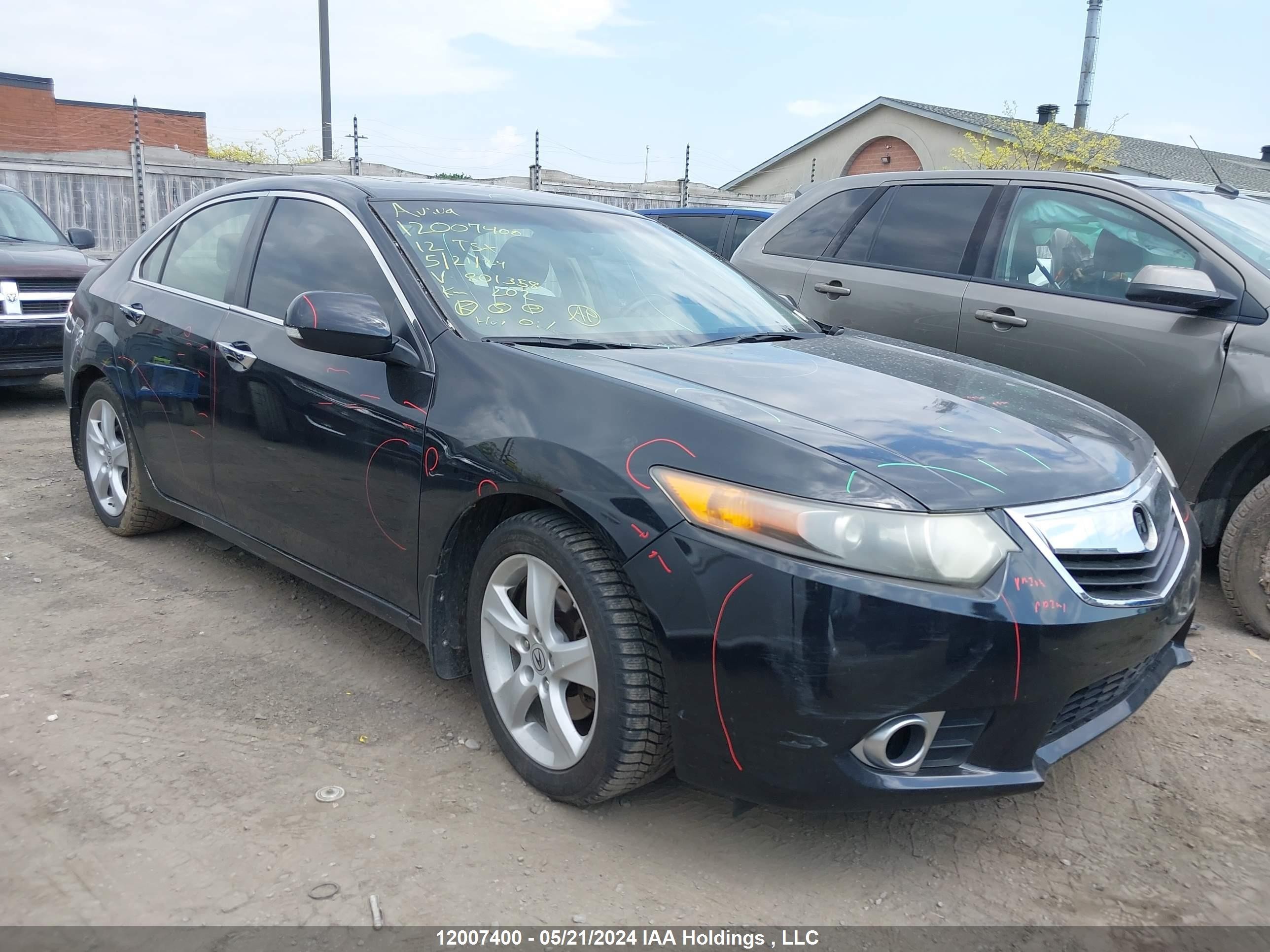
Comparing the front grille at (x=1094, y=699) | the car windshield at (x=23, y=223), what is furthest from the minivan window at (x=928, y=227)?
the car windshield at (x=23, y=223)

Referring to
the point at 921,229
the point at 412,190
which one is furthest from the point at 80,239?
the point at 921,229

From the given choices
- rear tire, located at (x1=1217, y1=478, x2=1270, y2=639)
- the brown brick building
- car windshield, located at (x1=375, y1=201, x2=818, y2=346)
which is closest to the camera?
car windshield, located at (x1=375, y1=201, x2=818, y2=346)

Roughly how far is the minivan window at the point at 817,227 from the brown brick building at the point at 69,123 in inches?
1568

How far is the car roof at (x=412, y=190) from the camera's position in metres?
3.47

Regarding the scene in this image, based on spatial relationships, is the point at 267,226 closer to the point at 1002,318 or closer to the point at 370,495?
the point at 370,495

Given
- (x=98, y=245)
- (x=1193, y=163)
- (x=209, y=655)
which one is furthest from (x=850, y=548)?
(x=1193, y=163)

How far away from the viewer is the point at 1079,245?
180 inches

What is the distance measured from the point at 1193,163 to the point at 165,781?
102ft

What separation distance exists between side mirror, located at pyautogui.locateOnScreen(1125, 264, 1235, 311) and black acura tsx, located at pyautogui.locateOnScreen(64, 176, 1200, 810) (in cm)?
99

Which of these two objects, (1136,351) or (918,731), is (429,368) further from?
(1136,351)

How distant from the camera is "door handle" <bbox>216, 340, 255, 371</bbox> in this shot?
351 cm

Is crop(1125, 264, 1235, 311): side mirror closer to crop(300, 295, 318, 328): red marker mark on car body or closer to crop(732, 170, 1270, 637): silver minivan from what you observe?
crop(732, 170, 1270, 637): silver minivan

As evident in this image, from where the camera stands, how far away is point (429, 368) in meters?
2.89

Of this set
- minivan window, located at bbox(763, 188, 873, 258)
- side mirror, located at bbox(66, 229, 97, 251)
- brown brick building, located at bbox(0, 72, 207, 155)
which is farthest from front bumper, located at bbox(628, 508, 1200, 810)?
brown brick building, located at bbox(0, 72, 207, 155)
